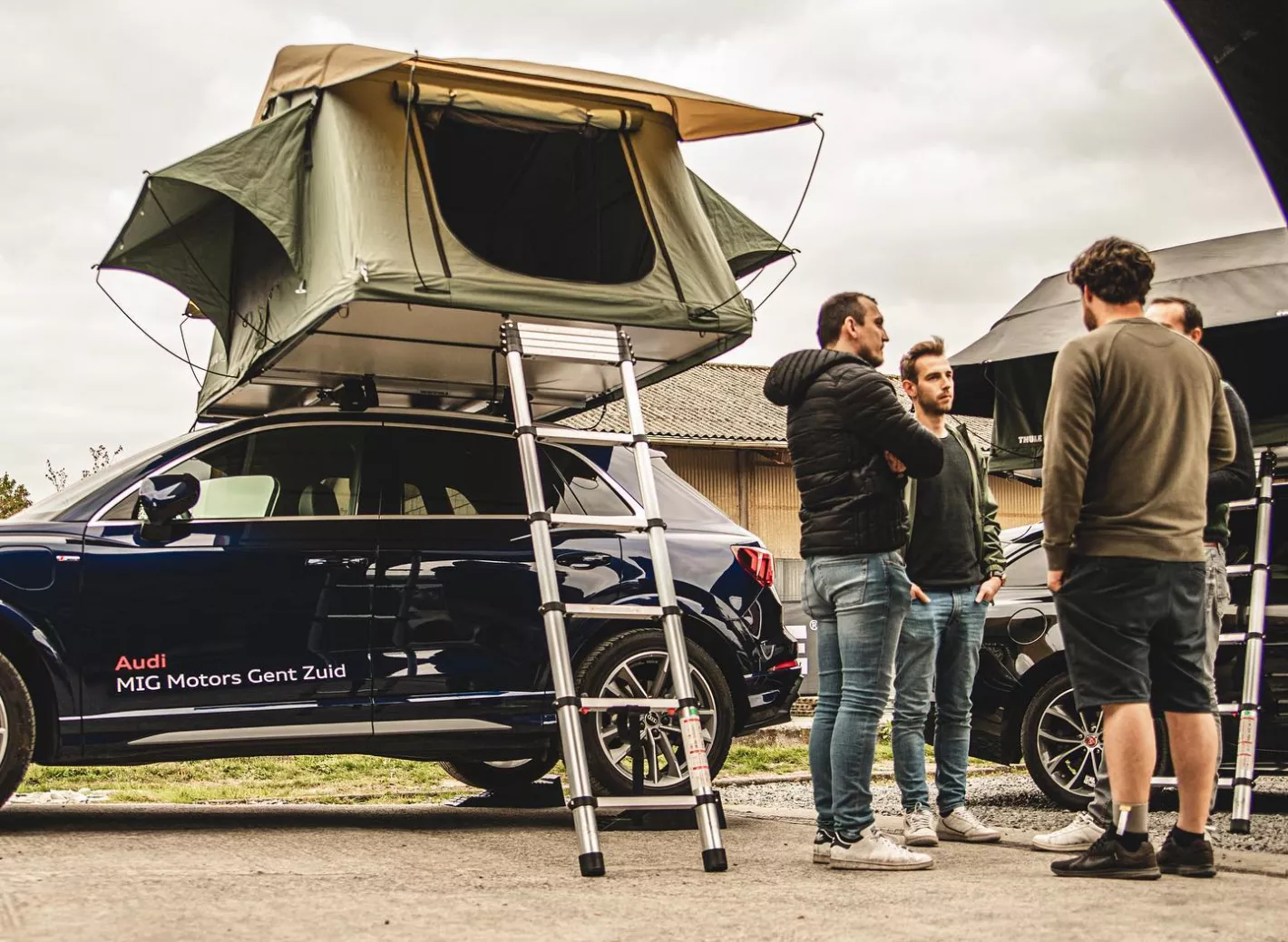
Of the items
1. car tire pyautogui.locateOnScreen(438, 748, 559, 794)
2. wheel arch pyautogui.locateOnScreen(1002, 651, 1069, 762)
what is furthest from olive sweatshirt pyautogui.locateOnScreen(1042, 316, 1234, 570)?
car tire pyautogui.locateOnScreen(438, 748, 559, 794)

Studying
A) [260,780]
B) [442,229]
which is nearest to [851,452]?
[442,229]

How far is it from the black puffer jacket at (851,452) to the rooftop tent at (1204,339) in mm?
2984

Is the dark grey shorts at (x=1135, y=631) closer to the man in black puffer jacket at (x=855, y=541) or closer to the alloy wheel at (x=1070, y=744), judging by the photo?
the man in black puffer jacket at (x=855, y=541)

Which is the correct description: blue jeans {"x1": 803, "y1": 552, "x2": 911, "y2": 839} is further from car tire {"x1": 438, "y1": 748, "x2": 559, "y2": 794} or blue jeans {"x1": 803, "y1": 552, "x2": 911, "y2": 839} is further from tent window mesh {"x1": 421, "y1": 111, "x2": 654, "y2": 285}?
car tire {"x1": 438, "y1": 748, "x2": 559, "y2": 794}

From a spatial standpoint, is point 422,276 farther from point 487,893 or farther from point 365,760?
point 365,760

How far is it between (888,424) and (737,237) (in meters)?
2.28

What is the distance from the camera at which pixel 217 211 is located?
7.16m

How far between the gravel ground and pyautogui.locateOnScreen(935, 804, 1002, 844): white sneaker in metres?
0.84

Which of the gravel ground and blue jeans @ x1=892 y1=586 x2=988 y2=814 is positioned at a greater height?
blue jeans @ x1=892 y1=586 x2=988 y2=814

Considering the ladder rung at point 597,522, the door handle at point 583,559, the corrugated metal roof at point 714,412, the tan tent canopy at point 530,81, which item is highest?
the corrugated metal roof at point 714,412

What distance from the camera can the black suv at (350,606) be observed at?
6012 mm

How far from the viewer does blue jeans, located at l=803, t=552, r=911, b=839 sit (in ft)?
17.0

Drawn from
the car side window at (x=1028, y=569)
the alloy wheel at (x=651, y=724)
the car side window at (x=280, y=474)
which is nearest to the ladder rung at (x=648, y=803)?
the alloy wheel at (x=651, y=724)

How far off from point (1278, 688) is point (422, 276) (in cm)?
481
